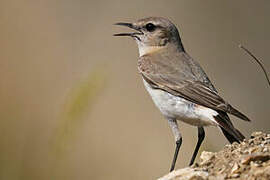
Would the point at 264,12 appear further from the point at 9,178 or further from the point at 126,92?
the point at 9,178

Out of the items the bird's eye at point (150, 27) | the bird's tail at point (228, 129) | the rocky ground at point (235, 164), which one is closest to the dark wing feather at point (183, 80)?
the bird's tail at point (228, 129)

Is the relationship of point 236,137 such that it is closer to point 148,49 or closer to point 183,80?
point 183,80

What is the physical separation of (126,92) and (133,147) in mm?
3472

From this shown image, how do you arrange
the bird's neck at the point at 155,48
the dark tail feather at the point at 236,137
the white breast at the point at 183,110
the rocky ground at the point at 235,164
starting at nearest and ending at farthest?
the rocky ground at the point at 235,164
the dark tail feather at the point at 236,137
the white breast at the point at 183,110
the bird's neck at the point at 155,48

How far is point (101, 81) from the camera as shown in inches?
302

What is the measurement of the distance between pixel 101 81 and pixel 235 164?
157 centimetres

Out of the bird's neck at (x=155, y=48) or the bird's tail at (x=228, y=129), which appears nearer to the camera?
the bird's tail at (x=228, y=129)

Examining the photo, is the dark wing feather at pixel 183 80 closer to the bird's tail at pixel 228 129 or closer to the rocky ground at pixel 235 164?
the bird's tail at pixel 228 129

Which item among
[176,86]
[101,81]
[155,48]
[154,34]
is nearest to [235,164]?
[101,81]

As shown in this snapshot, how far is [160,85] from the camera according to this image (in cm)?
1003

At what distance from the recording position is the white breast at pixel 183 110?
941cm

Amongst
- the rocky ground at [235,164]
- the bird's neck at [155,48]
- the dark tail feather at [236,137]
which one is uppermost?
the bird's neck at [155,48]

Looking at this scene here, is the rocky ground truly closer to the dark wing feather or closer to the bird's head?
the dark wing feather

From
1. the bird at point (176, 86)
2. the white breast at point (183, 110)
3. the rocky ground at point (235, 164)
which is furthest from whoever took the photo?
the white breast at point (183, 110)
